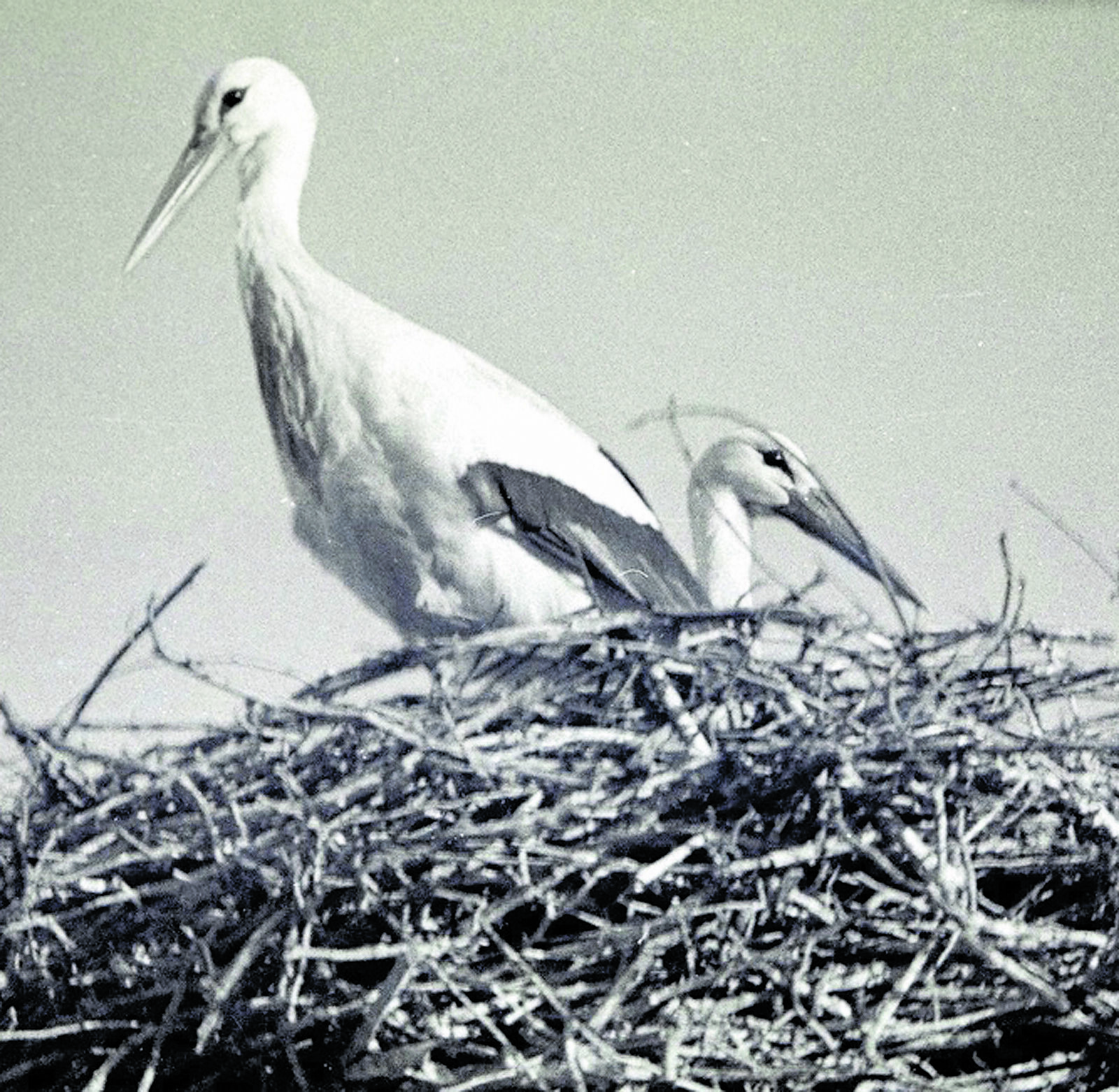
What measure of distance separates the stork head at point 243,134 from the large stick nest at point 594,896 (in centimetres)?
75

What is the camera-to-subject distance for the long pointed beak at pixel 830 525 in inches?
74.7

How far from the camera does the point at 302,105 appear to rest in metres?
1.94

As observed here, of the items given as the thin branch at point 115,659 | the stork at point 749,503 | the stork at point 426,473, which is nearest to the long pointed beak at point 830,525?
the stork at point 749,503

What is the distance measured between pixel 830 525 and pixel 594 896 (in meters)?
0.78

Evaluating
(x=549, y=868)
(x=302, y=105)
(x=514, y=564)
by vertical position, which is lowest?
(x=549, y=868)

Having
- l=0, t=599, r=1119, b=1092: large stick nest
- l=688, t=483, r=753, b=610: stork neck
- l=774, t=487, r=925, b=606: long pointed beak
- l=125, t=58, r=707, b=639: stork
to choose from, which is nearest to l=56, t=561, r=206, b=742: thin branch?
l=0, t=599, r=1119, b=1092: large stick nest

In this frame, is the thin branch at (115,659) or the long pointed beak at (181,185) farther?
the long pointed beak at (181,185)

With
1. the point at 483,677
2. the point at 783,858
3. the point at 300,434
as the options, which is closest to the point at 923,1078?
the point at 783,858

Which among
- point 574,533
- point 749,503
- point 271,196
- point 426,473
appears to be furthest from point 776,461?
point 271,196

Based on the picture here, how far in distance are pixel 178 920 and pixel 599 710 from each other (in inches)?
10.3

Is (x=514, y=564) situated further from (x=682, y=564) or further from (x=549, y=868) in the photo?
(x=549, y=868)

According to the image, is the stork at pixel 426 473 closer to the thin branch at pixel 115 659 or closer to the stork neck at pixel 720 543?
the stork neck at pixel 720 543

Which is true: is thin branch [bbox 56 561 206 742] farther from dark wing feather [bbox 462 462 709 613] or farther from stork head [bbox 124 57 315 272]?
stork head [bbox 124 57 315 272]

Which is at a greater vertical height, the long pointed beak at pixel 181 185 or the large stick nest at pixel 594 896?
the long pointed beak at pixel 181 185
